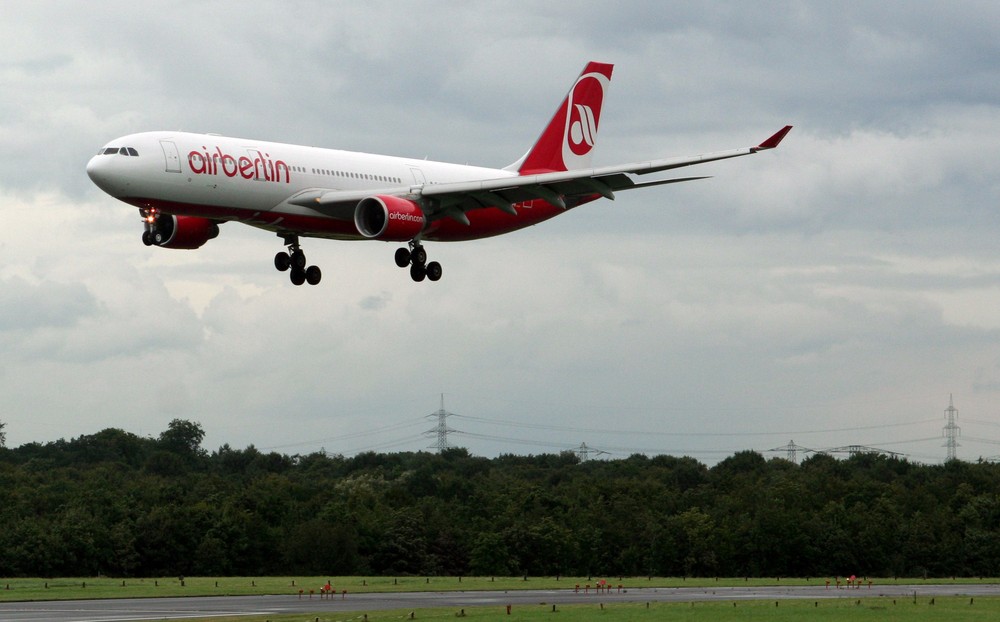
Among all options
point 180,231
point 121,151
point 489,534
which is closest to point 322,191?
point 180,231

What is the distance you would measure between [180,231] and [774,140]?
27352 mm

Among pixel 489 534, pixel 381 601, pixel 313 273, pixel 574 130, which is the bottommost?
pixel 381 601

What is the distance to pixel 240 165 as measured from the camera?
62.1 m

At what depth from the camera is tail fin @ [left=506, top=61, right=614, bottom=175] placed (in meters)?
83.1

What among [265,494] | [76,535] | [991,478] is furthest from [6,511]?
[991,478]

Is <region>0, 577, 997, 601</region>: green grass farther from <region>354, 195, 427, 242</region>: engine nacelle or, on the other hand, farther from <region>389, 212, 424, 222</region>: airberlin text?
<region>389, 212, 424, 222</region>: airberlin text

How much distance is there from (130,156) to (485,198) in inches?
698

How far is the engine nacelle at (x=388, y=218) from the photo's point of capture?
65.6m

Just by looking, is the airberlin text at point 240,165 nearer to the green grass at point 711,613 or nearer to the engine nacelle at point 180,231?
the engine nacelle at point 180,231

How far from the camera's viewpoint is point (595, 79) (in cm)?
8762

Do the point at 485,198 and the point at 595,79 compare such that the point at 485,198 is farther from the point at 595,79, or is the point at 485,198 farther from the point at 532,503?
the point at 532,503

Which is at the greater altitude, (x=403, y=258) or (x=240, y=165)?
(x=240, y=165)

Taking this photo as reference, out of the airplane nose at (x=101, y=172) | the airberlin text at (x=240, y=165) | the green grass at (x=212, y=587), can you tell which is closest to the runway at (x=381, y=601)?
the green grass at (x=212, y=587)

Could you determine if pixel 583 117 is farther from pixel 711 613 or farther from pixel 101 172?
pixel 101 172
